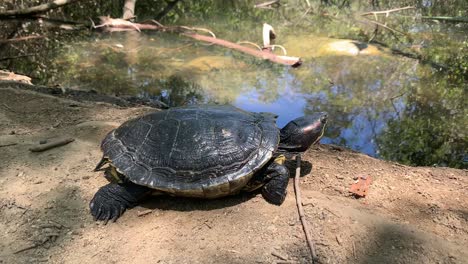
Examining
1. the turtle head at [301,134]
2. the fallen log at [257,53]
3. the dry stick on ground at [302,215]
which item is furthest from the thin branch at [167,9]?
the dry stick on ground at [302,215]

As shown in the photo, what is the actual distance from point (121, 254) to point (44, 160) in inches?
64.7

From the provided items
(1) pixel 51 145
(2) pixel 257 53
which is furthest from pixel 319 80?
(1) pixel 51 145

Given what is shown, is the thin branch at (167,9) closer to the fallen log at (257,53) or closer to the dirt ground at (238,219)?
the fallen log at (257,53)

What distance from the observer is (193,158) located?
11.4 feet

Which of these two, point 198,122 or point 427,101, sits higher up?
point 198,122

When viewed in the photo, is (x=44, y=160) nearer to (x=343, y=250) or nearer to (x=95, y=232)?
(x=95, y=232)

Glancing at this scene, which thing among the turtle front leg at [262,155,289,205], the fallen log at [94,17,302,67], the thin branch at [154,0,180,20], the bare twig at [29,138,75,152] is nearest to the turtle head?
the turtle front leg at [262,155,289,205]

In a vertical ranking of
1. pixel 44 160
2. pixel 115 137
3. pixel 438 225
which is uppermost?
pixel 115 137

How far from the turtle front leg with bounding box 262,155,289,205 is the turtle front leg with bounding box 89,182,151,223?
3.49 ft

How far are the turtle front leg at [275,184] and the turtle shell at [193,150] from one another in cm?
17

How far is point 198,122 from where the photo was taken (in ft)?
11.9

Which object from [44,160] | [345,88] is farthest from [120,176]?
[345,88]

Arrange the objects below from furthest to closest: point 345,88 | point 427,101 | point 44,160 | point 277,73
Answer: point 277,73, point 345,88, point 427,101, point 44,160

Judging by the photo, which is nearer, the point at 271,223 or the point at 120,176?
the point at 271,223
